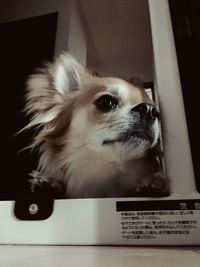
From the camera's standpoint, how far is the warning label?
2.22 feet

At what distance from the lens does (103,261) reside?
45 centimetres

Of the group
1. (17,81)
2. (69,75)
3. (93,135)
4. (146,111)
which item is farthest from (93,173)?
(17,81)

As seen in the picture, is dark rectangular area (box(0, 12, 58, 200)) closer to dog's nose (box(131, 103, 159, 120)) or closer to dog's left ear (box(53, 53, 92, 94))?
dog's left ear (box(53, 53, 92, 94))

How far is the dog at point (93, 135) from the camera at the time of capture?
0.82 m

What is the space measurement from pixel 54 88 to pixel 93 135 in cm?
23

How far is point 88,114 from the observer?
88cm

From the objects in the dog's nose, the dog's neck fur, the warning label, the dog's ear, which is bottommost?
the warning label

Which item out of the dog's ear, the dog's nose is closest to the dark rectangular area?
the dog's ear

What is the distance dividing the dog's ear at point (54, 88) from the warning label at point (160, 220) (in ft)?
1.31

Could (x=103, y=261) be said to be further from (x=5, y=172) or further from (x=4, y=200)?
(x=5, y=172)

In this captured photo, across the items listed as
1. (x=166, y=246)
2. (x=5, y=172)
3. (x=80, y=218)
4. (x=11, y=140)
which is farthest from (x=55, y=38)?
(x=166, y=246)

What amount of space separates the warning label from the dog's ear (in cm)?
40

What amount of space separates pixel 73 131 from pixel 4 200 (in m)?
0.28

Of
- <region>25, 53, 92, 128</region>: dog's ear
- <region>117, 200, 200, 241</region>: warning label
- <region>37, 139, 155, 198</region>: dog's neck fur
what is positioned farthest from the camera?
<region>25, 53, 92, 128</region>: dog's ear
